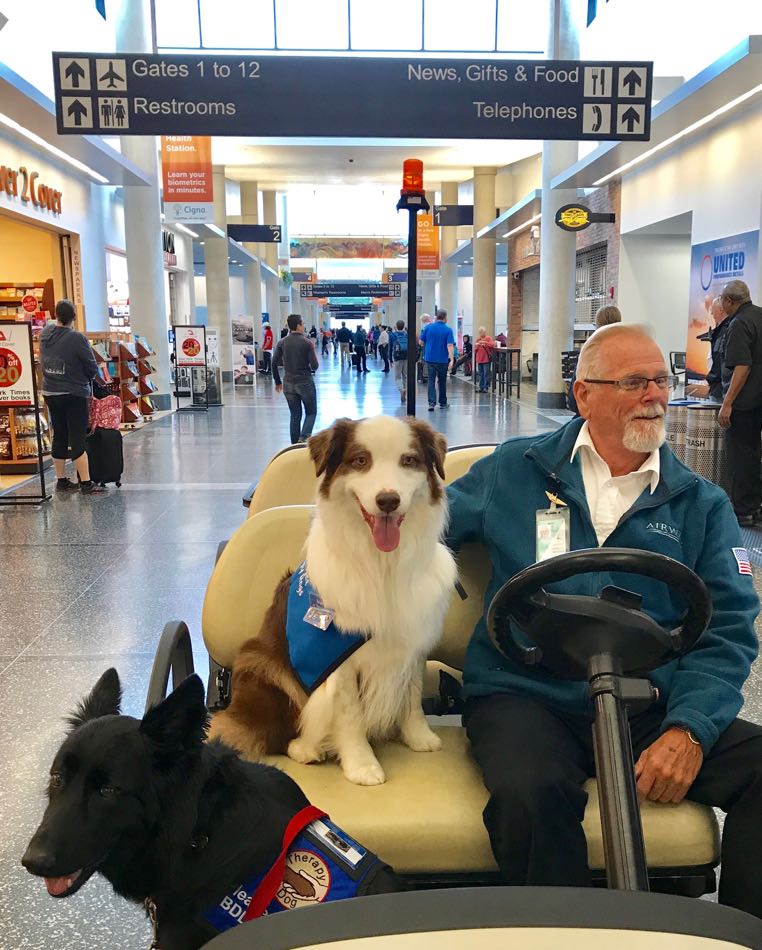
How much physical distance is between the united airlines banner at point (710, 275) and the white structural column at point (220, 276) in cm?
1566

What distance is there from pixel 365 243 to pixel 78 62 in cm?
3985

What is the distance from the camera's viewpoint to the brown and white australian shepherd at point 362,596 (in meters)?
2.14

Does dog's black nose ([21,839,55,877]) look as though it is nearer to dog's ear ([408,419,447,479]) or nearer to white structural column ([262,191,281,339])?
dog's ear ([408,419,447,479])

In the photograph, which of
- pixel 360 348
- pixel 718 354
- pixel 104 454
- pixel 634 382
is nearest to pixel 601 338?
pixel 634 382

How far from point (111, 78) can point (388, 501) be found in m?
5.97

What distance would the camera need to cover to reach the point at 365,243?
148 ft

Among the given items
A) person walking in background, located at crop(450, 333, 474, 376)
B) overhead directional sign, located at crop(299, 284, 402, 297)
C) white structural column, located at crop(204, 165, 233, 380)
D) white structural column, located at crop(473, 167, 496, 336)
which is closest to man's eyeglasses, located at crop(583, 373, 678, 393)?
white structural column, located at crop(204, 165, 233, 380)

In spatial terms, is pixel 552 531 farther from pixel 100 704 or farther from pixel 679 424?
pixel 679 424

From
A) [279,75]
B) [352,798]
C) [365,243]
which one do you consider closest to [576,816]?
[352,798]

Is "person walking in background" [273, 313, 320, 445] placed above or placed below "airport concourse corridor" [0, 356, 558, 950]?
above

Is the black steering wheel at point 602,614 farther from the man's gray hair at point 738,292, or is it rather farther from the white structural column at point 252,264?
the white structural column at point 252,264

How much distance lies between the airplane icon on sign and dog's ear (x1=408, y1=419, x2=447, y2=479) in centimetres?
566

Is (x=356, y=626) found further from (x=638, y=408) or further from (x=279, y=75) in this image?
(x=279, y=75)

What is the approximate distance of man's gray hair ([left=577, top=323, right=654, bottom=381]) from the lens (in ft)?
7.72
